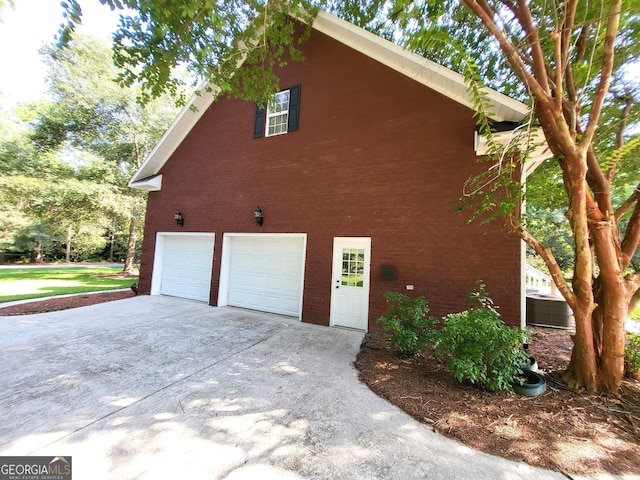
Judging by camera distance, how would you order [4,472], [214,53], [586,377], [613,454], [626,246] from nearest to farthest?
[4,472] < [613,454] < [586,377] < [626,246] < [214,53]

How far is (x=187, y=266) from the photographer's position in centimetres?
841

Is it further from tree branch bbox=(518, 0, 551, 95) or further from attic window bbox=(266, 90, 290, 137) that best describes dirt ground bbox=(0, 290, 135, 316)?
tree branch bbox=(518, 0, 551, 95)

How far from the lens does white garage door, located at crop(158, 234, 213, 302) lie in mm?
8039

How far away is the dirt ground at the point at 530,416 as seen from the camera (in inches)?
84.6

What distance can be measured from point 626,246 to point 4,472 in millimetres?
6467

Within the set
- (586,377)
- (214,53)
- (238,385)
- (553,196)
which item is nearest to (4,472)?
(238,385)

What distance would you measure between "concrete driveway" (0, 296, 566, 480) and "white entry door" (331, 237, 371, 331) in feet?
3.87

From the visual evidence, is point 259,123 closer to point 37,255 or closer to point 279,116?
point 279,116

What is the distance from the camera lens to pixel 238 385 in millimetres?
3178

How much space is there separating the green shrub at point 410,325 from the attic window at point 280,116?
5.06 metres

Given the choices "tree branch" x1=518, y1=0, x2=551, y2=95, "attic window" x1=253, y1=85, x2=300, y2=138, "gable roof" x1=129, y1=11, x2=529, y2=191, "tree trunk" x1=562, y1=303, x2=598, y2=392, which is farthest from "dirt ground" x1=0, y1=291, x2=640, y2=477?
"attic window" x1=253, y1=85, x2=300, y2=138

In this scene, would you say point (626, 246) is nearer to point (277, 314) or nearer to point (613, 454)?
point (613, 454)

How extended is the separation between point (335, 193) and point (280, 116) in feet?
9.38

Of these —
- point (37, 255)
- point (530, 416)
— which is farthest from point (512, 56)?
point (37, 255)
